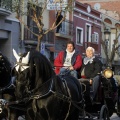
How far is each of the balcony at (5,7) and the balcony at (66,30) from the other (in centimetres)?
644

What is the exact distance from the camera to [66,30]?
2792cm

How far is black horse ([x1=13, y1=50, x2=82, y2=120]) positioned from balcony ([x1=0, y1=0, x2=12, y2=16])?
13492 mm

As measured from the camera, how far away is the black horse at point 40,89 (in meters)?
6.18

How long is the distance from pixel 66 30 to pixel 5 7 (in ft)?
27.1

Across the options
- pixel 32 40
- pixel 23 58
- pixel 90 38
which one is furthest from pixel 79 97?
pixel 90 38

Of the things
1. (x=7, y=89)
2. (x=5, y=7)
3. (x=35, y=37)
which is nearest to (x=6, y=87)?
(x=7, y=89)

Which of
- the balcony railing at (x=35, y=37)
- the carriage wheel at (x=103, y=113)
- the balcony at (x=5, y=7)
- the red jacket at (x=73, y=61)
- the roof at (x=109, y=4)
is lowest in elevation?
the carriage wheel at (x=103, y=113)

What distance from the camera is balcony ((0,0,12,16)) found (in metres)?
19.9

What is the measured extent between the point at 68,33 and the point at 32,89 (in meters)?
21.9

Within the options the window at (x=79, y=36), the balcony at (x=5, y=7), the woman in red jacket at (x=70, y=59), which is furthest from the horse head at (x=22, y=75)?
the window at (x=79, y=36)

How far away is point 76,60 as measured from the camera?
877cm

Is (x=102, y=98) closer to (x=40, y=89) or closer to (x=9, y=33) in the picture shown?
(x=40, y=89)

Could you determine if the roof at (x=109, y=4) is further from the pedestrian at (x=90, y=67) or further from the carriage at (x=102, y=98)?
the pedestrian at (x=90, y=67)

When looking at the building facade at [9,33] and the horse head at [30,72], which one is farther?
the building facade at [9,33]
